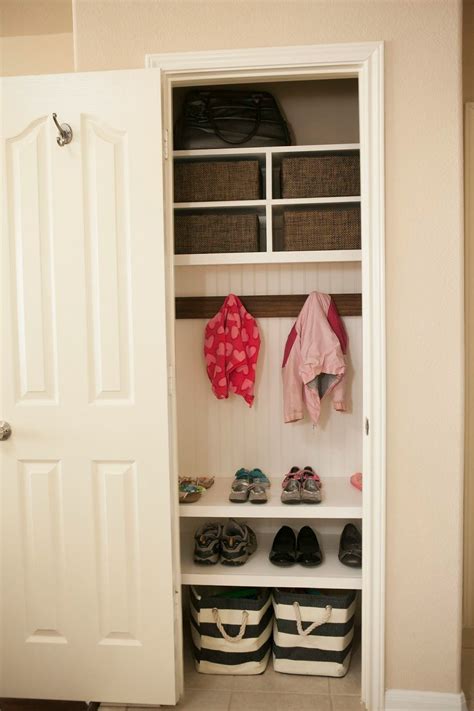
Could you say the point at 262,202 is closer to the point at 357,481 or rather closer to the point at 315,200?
the point at 315,200

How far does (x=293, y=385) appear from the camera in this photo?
2.40m

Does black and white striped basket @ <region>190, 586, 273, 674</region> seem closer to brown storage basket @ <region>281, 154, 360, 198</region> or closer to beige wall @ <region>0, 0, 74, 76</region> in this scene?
brown storage basket @ <region>281, 154, 360, 198</region>

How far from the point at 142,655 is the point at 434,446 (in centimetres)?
128

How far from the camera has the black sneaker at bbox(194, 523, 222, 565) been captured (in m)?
2.20

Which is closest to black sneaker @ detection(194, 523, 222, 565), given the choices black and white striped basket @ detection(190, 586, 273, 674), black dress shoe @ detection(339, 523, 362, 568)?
black and white striped basket @ detection(190, 586, 273, 674)

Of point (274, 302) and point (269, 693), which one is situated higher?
point (274, 302)

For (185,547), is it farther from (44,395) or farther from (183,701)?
(44,395)

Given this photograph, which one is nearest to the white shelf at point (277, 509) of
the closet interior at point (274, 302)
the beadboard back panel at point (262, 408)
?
the closet interior at point (274, 302)

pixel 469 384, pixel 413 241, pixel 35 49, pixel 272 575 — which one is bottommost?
pixel 272 575

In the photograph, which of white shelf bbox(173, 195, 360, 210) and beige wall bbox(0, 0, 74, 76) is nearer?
white shelf bbox(173, 195, 360, 210)

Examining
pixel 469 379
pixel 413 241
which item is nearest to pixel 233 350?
pixel 413 241

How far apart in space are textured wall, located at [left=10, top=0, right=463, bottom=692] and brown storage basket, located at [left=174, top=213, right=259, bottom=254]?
0.61 meters

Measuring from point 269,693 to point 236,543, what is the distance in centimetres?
56

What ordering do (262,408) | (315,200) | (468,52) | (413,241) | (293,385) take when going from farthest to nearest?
(262,408)
(293,385)
(468,52)
(315,200)
(413,241)
